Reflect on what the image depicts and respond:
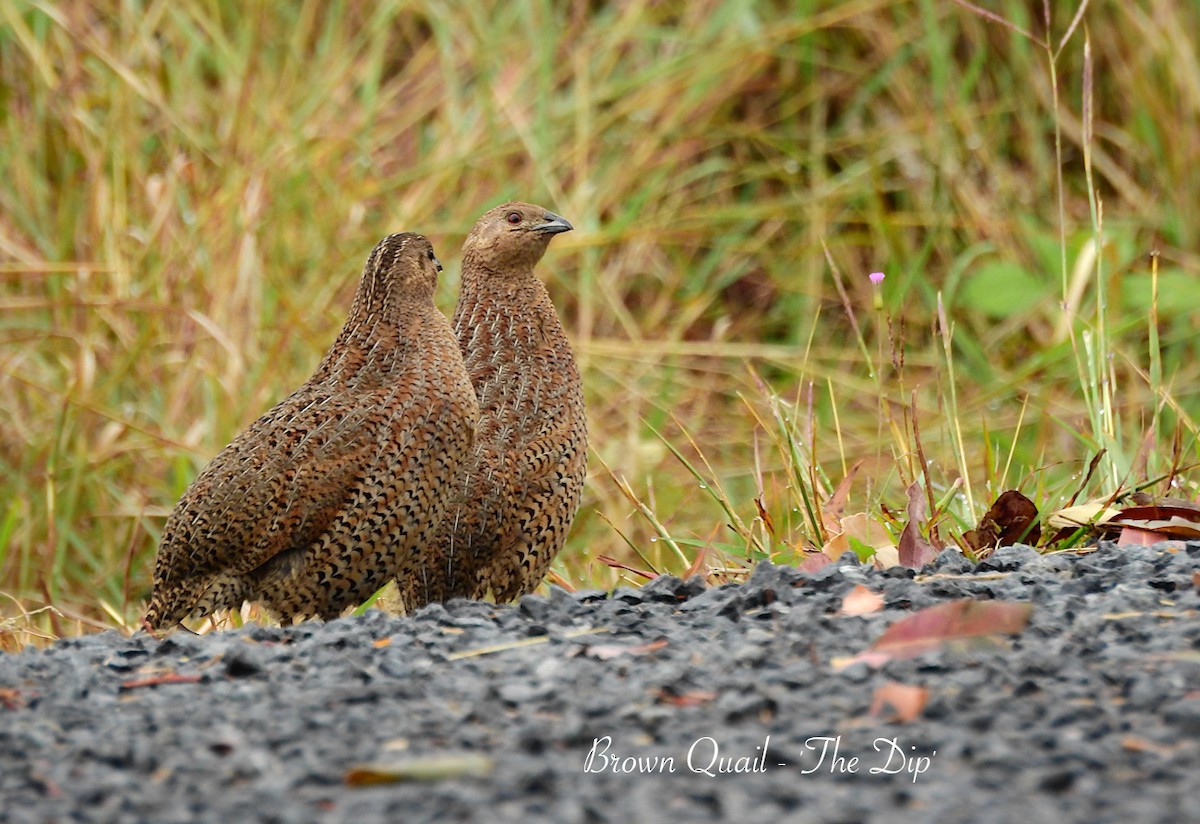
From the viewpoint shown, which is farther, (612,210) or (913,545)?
(612,210)

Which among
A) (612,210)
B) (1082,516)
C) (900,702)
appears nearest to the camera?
(900,702)

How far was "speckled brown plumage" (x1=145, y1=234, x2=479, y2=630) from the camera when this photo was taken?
3867 mm

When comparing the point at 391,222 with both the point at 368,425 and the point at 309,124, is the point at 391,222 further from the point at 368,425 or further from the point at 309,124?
the point at 368,425

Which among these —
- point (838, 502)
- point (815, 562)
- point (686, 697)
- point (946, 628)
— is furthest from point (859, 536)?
point (686, 697)

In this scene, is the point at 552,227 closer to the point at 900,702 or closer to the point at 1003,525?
the point at 1003,525

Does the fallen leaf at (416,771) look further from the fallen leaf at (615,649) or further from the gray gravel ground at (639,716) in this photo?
the fallen leaf at (615,649)

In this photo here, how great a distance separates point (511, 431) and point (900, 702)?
2.06m

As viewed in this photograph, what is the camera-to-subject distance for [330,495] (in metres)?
3.87

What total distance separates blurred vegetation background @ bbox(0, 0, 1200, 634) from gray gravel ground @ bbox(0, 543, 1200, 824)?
3.09m

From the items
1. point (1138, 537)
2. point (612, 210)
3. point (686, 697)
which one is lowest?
point (1138, 537)

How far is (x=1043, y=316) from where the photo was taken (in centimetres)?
763

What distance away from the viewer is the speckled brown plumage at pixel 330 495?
387cm

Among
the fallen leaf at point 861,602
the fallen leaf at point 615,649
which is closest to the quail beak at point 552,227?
the fallen leaf at point 861,602

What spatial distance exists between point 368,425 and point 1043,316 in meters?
4.49
